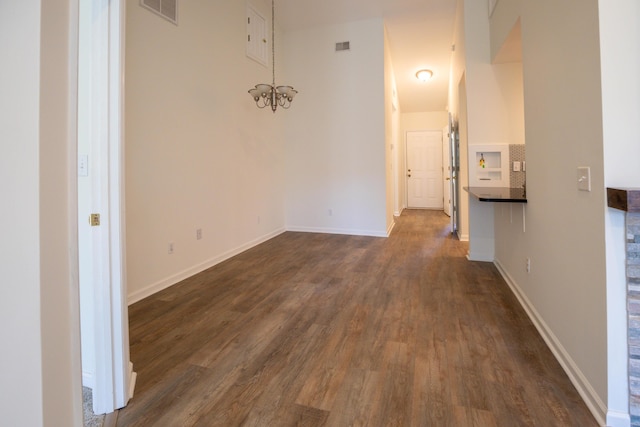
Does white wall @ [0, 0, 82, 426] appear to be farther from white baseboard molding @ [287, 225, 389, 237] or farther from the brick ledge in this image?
white baseboard molding @ [287, 225, 389, 237]

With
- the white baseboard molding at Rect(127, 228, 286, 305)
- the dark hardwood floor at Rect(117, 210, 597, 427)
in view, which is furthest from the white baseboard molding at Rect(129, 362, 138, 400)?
the white baseboard molding at Rect(127, 228, 286, 305)

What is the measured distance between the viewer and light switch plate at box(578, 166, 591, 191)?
147 centimetres

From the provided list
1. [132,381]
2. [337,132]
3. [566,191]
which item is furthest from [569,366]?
[337,132]

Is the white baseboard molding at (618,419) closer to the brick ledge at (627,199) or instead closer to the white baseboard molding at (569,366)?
the white baseboard molding at (569,366)

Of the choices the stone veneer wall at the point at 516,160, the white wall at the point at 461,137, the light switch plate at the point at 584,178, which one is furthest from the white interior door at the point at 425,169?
the light switch plate at the point at 584,178

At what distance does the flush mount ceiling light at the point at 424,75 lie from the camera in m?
7.34

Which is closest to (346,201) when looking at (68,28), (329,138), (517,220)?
(329,138)

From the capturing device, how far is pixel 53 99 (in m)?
0.96

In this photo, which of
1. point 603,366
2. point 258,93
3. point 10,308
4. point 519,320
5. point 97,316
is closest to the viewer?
point 10,308

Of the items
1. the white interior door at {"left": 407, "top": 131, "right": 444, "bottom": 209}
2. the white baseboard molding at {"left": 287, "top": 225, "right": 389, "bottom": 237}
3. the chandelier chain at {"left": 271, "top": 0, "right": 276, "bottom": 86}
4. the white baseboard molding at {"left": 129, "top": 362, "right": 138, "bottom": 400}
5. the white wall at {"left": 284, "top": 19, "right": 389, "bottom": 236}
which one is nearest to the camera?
the white baseboard molding at {"left": 129, "top": 362, "right": 138, "bottom": 400}

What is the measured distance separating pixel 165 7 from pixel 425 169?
7.97 meters

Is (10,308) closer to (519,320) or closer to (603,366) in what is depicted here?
(603,366)

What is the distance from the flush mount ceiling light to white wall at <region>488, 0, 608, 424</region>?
5362 mm

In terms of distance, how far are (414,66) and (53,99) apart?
24.5 ft
